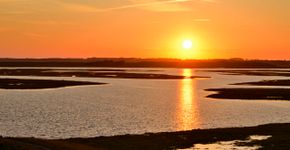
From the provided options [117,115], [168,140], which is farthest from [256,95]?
[168,140]

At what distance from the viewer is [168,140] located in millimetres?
37094

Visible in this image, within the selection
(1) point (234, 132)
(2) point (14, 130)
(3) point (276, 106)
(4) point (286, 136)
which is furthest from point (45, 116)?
(3) point (276, 106)

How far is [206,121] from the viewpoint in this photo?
169 ft

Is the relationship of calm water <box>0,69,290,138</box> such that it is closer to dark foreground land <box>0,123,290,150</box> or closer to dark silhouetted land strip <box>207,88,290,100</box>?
dark foreground land <box>0,123,290,150</box>

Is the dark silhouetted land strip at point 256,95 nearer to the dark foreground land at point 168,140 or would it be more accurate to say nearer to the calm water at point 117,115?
the calm water at point 117,115

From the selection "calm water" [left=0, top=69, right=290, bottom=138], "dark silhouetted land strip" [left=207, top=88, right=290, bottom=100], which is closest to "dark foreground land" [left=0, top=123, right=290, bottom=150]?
"calm water" [left=0, top=69, right=290, bottom=138]

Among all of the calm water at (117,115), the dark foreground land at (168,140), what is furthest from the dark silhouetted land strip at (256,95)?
the dark foreground land at (168,140)

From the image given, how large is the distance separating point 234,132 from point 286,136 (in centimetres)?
422

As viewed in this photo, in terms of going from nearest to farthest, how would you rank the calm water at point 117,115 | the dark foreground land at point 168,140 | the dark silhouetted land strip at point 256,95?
the dark foreground land at point 168,140
the calm water at point 117,115
the dark silhouetted land strip at point 256,95

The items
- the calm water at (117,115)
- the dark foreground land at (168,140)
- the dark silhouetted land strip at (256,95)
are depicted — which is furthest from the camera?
the dark silhouetted land strip at (256,95)

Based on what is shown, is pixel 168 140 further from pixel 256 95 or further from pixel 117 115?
pixel 256 95

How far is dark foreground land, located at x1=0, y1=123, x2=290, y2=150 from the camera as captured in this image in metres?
31.5

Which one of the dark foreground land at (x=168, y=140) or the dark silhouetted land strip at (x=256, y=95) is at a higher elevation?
the dark foreground land at (x=168, y=140)

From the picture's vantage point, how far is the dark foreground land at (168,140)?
103 feet
